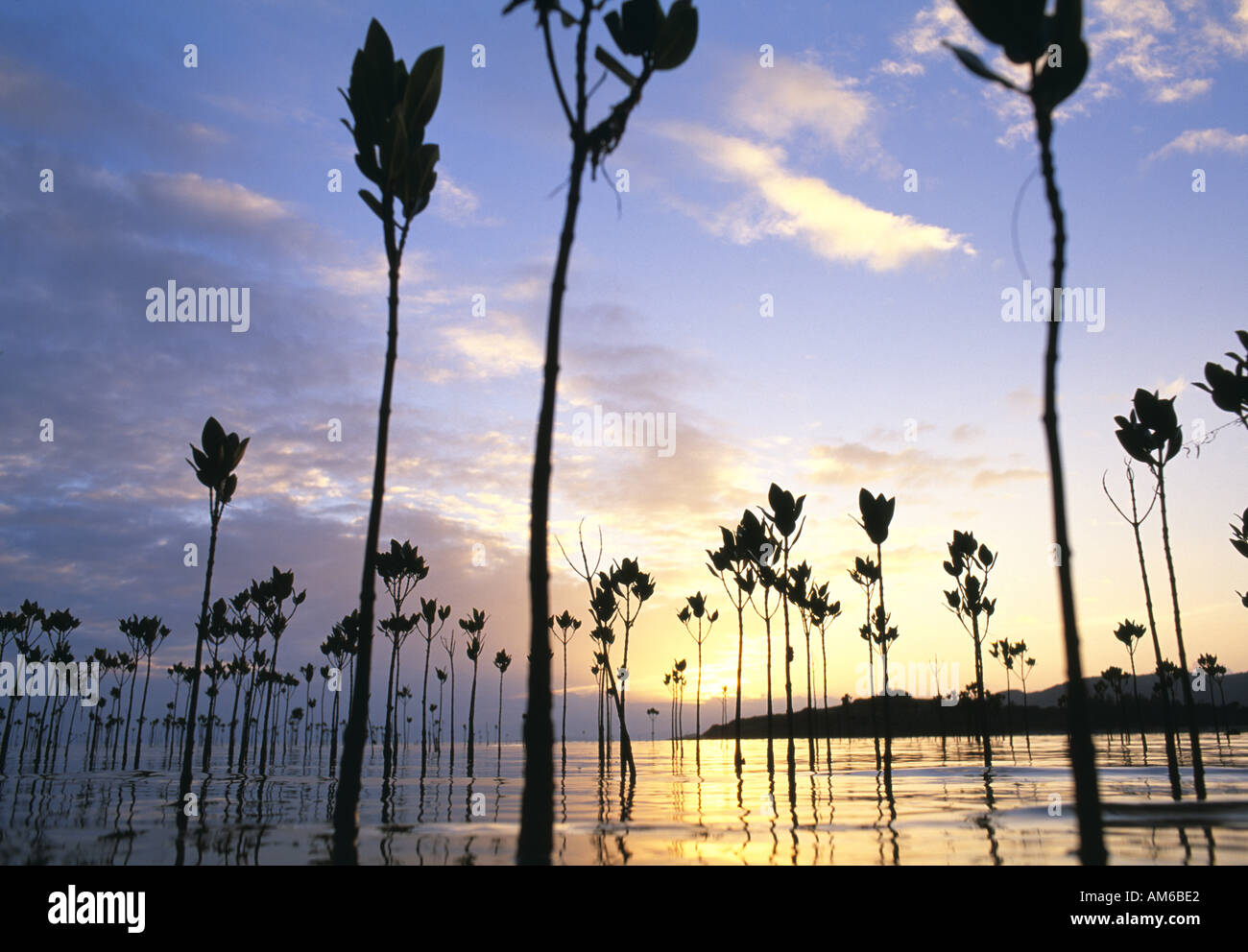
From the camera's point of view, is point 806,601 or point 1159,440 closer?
point 1159,440

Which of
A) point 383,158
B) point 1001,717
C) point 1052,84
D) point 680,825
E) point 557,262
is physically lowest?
point 1001,717

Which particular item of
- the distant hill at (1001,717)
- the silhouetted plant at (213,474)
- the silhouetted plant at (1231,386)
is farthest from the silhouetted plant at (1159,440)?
the distant hill at (1001,717)

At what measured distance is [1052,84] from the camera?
636cm

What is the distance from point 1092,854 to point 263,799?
53.0 ft

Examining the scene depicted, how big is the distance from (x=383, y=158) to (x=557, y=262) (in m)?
4.16

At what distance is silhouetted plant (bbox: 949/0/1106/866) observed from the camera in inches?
237

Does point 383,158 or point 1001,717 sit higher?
point 383,158

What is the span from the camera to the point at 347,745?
30.5 ft

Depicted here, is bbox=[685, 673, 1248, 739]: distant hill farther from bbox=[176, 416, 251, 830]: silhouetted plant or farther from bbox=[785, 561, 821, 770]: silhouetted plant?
bbox=[176, 416, 251, 830]: silhouetted plant

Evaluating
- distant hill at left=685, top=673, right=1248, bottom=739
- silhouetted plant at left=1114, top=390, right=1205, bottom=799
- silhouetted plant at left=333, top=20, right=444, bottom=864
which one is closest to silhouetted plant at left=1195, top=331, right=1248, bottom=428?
silhouetted plant at left=1114, top=390, right=1205, bottom=799

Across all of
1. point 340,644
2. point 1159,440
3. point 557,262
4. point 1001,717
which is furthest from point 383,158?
point 1001,717

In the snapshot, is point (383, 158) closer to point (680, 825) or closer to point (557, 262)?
point (557, 262)
